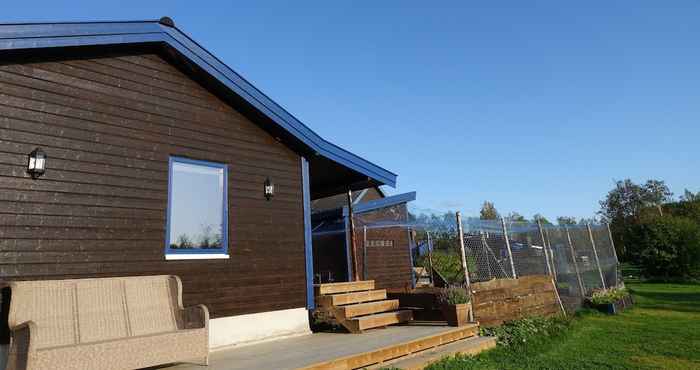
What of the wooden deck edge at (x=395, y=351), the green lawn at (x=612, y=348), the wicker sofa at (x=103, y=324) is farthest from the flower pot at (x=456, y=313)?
the wicker sofa at (x=103, y=324)

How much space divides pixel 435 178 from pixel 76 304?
2043cm

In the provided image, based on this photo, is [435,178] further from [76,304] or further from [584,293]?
[76,304]

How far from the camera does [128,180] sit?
4.91 meters

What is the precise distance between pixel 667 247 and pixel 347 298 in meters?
18.4

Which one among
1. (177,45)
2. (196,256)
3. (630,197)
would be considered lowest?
(196,256)

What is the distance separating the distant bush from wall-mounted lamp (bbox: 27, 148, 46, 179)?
22242mm

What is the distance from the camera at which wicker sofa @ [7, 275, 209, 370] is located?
Result: 338 centimetres

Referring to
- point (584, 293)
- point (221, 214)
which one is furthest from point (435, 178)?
point (221, 214)

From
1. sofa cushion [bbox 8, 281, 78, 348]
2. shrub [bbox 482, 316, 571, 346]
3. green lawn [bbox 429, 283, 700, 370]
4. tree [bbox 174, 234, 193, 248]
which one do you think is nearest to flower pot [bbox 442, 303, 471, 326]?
shrub [bbox 482, 316, 571, 346]

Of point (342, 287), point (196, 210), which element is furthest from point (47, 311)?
point (342, 287)

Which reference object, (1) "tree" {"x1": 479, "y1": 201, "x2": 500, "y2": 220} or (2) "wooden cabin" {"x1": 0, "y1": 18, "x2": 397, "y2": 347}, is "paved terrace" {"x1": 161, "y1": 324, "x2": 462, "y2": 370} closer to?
(2) "wooden cabin" {"x1": 0, "y1": 18, "x2": 397, "y2": 347}

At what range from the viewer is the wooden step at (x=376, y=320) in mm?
6062

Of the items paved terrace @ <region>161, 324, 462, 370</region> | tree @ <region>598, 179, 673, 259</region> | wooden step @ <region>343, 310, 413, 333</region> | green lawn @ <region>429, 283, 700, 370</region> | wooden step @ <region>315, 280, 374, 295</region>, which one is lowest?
green lawn @ <region>429, 283, 700, 370</region>

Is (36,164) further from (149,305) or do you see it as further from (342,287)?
(342,287)
